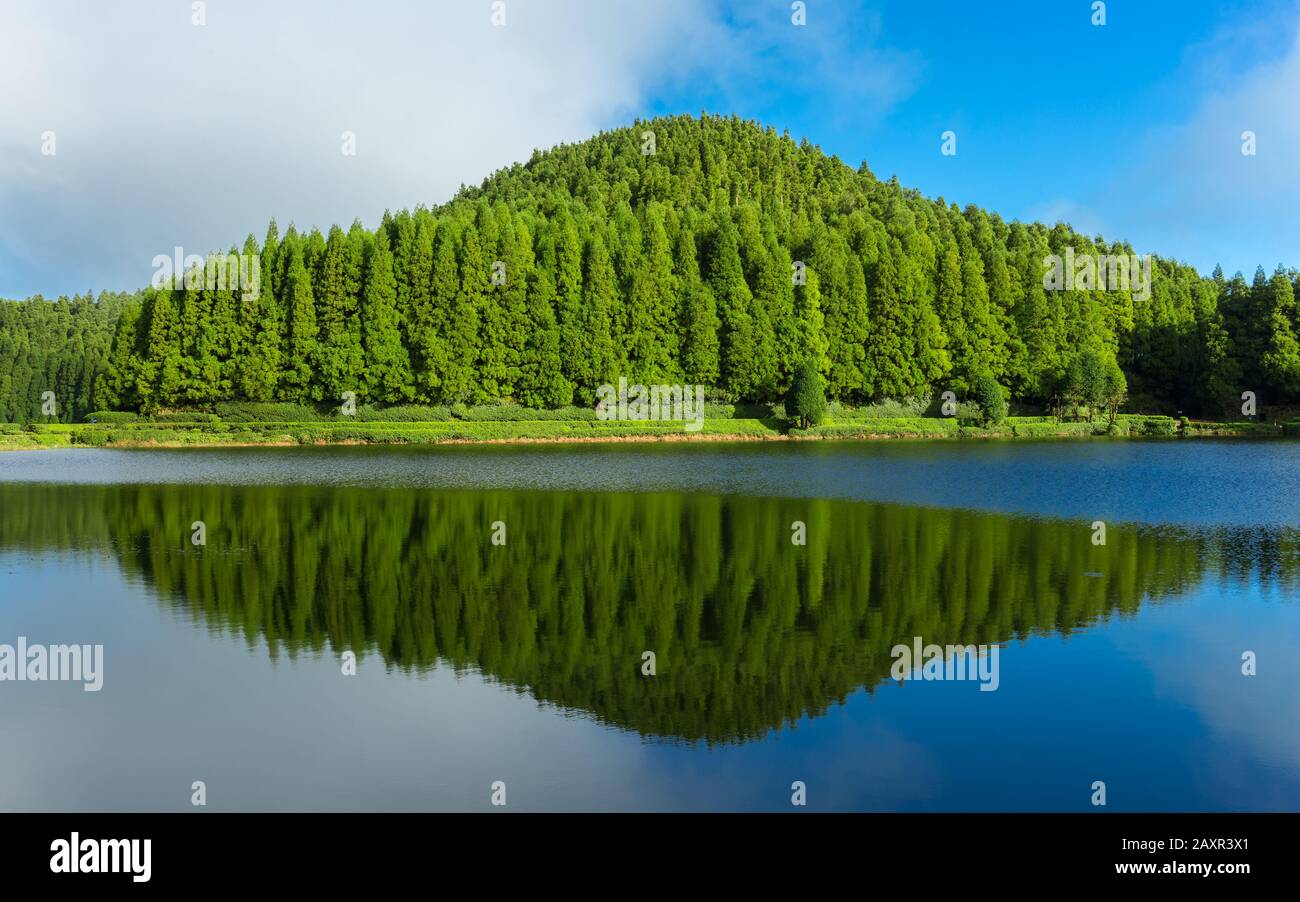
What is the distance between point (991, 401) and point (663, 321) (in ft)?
80.9

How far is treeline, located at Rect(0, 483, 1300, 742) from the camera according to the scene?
1157cm

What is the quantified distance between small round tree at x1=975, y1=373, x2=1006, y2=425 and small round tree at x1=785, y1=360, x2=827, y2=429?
1144 cm

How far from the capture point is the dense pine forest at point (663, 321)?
68.0 metres

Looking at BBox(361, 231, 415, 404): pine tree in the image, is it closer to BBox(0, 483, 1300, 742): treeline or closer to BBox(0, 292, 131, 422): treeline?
BBox(0, 483, 1300, 742): treeline

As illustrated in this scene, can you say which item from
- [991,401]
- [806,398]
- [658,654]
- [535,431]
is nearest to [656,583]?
[658,654]

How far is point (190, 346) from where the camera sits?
2712 inches

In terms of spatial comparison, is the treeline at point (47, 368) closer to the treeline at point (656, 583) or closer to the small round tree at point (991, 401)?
the small round tree at point (991, 401)

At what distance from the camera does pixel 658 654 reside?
12.2m

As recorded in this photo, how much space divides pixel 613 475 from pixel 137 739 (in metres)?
26.4

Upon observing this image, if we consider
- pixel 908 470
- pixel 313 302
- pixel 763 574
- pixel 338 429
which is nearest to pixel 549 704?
pixel 763 574

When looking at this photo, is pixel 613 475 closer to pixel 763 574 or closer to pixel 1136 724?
pixel 763 574

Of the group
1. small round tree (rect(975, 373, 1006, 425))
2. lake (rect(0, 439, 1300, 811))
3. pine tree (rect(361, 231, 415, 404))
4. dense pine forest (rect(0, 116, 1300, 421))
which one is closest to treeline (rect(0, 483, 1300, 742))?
lake (rect(0, 439, 1300, 811))

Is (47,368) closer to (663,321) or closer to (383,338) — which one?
(383,338)
